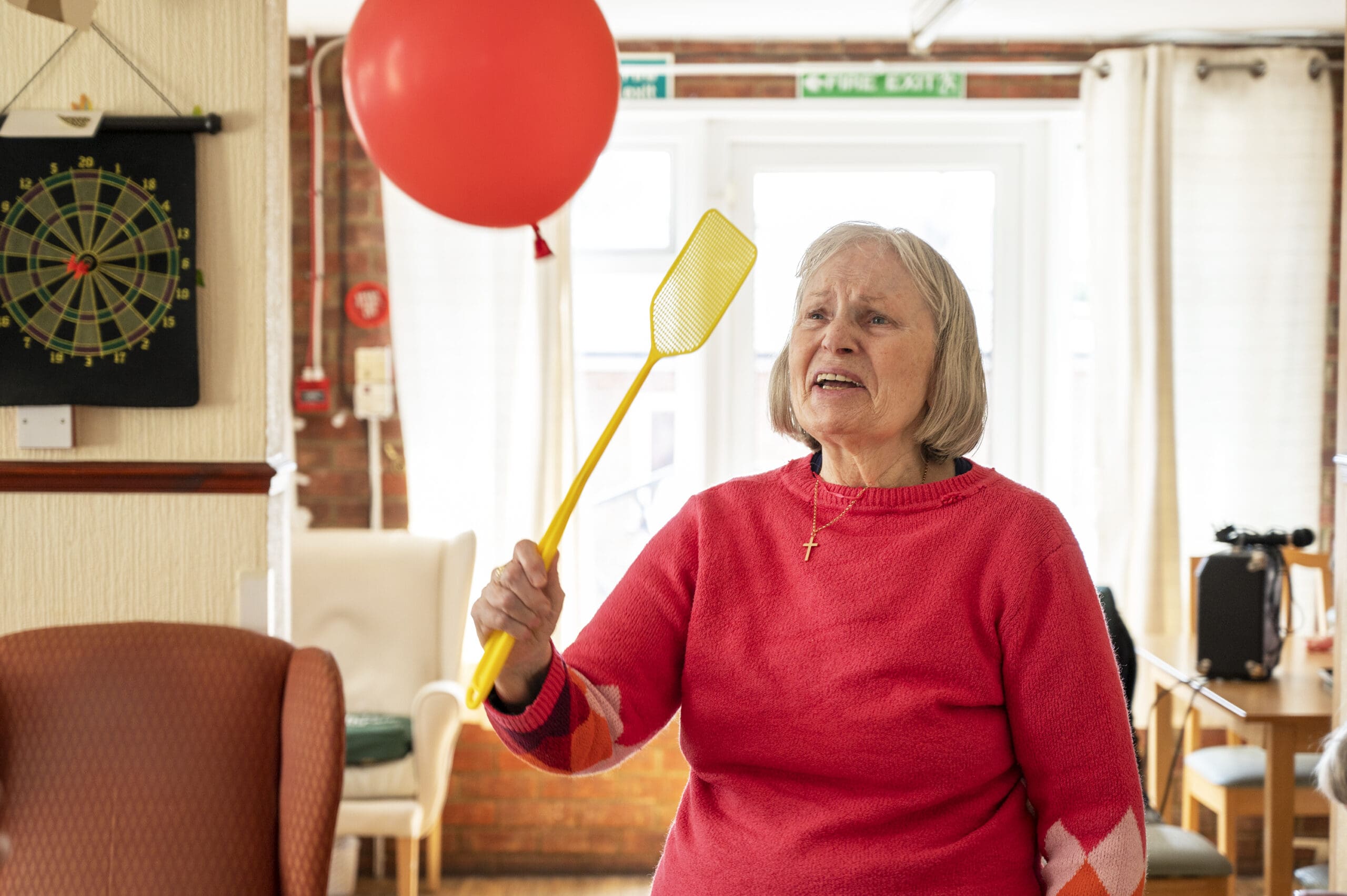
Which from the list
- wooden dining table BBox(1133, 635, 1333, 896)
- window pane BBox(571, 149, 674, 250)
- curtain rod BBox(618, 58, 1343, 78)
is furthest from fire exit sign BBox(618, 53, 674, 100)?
wooden dining table BBox(1133, 635, 1333, 896)

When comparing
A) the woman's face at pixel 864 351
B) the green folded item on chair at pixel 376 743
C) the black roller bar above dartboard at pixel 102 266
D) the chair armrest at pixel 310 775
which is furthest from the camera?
the green folded item on chair at pixel 376 743

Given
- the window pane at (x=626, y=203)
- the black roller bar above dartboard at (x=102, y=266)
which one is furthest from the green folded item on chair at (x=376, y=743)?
the window pane at (x=626, y=203)

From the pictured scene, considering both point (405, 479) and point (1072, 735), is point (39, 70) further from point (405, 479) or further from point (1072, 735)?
point (1072, 735)

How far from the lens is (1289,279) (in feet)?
11.1

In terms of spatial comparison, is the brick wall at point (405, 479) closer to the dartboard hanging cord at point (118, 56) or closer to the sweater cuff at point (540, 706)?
the dartboard hanging cord at point (118, 56)

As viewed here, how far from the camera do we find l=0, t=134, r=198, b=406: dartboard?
1875mm

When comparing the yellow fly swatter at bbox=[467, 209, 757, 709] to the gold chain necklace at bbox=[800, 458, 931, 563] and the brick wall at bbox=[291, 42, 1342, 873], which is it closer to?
the gold chain necklace at bbox=[800, 458, 931, 563]

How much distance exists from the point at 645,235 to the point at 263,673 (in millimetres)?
2173

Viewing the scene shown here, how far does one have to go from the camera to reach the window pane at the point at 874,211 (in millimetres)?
3572

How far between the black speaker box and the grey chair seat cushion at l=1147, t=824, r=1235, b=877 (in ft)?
1.28

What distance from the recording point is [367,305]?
3.43m

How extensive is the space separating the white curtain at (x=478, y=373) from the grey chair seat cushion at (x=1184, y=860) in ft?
5.83

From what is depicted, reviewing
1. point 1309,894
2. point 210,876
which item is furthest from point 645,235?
point 1309,894

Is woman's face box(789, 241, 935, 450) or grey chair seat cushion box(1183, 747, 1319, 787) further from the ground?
woman's face box(789, 241, 935, 450)
